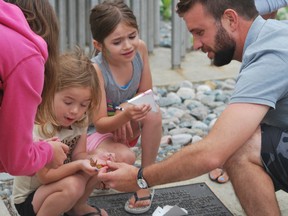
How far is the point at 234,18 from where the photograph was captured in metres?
2.85

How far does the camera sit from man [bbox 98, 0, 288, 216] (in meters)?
2.53

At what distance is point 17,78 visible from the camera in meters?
1.94

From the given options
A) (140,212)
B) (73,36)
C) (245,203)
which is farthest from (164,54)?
(245,203)

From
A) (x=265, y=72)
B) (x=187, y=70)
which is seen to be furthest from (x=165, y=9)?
(x=265, y=72)

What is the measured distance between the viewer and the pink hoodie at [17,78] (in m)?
1.92

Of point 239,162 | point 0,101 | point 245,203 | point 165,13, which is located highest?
point 0,101

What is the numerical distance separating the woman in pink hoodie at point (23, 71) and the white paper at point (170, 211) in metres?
0.98

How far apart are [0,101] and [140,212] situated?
1.34 meters

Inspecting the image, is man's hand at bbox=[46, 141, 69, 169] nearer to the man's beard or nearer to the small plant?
the man's beard

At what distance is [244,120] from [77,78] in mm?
824

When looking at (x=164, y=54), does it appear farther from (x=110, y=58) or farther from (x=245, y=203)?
(x=245, y=203)

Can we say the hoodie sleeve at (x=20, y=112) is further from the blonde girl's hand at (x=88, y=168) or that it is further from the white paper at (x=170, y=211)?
the white paper at (x=170, y=211)

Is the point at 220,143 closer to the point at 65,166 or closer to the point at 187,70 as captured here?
the point at 65,166

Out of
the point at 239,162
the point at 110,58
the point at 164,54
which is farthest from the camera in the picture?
the point at 164,54
